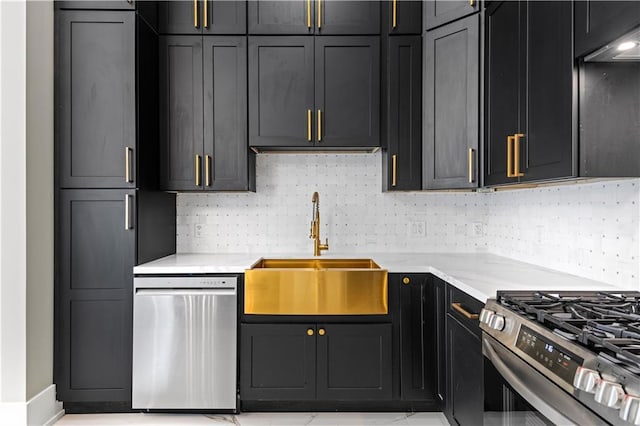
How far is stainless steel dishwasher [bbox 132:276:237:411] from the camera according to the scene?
2.36 m

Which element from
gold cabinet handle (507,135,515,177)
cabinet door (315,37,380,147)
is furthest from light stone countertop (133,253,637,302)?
cabinet door (315,37,380,147)

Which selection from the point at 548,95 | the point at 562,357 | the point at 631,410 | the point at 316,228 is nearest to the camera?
the point at 631,410

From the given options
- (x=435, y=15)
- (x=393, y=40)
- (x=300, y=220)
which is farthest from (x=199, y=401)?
(x=435, y=15)

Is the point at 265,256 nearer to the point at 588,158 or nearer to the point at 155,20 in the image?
the point at 155,20

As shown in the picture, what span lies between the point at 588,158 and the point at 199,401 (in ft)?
7.45

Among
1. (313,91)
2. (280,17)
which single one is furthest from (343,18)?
(313,91)

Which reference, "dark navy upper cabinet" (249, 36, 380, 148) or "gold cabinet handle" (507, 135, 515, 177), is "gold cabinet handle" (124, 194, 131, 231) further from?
"gold cabinet handle" (507, 135, 515, 177)

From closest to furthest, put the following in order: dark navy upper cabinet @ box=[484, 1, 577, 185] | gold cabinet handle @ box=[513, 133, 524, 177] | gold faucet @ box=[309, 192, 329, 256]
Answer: dark navy upper cabinet @ box=[484, 1, 577, 185]
gold cabinet handle @ box=[513, 133, 524, 177]
gold faucet @ box=[309, 192, 329, 256]

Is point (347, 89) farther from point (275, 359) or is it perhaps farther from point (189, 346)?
point (189, 346)

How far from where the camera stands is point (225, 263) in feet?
8.13

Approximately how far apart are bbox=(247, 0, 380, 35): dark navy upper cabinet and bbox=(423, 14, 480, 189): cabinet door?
0.50 metres

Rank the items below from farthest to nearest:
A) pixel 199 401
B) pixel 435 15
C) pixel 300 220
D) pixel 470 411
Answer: pixel 300 220 < pixel 435 15 < pixel 199 401 < pixel 470 411

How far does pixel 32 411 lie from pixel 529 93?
297cm

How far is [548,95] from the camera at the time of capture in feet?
5.29
